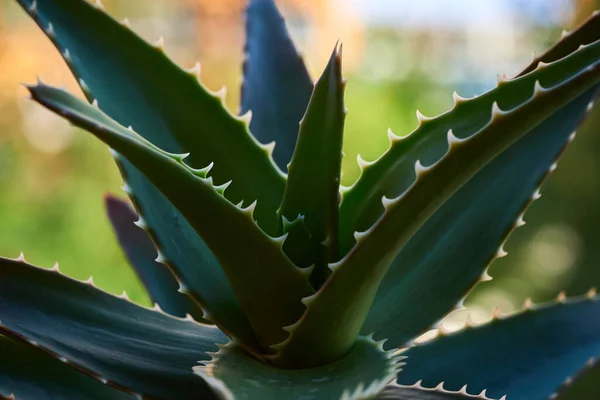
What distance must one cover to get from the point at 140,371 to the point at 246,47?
27 cm

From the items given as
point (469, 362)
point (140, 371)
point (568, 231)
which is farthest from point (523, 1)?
point (140, 371)

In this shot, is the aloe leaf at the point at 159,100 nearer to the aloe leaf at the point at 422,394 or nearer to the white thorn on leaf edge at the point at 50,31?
the white thorn on leaf edge at the point at 50,31

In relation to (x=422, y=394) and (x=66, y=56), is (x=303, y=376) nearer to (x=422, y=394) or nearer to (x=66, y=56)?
(x=422, y=394)

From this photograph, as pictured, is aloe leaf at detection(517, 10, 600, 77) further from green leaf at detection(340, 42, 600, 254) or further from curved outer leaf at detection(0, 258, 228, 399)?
curved outer leaf at detection(0, 258, 228, 399)

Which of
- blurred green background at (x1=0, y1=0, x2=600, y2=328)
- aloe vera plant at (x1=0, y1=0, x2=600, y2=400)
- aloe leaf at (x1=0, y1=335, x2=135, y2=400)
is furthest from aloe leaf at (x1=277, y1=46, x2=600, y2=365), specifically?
blurred green background at (x1=0, y1=0, x2=600, y2=328)

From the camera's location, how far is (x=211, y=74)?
1.55m

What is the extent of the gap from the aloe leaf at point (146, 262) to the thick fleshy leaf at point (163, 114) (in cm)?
12

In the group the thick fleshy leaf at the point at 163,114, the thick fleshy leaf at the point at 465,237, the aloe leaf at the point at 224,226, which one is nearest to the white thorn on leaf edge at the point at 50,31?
the thick fleshy leaf at the point at 163,114

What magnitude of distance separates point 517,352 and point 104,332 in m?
0.27

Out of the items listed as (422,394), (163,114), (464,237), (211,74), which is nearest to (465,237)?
(464,237)

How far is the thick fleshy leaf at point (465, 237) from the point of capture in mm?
380

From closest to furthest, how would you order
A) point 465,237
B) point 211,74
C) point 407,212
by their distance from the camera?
point 407,212
point 465,237
point 211,74

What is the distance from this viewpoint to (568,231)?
913 mm

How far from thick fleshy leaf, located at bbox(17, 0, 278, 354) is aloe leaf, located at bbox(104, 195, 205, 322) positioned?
118 mm
